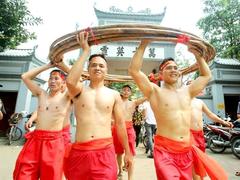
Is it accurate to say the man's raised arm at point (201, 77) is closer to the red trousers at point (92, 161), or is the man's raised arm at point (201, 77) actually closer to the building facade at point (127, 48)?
the red trousers at point (92, 161)

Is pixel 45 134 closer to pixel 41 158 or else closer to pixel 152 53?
pixel 41 158

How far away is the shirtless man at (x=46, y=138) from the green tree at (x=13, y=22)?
7.99 metres

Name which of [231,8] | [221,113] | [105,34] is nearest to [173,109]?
[105,34]

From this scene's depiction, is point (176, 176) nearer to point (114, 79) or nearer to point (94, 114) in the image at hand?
point (94, 114)

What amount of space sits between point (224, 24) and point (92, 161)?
1737 cm

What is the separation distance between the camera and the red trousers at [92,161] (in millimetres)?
2389

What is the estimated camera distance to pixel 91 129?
254 cm

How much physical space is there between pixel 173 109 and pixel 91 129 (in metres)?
0.90

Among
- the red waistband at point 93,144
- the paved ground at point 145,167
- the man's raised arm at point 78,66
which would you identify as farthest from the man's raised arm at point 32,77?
the paved ground at point 145,167

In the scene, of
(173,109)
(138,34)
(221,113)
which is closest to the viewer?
(138,34)

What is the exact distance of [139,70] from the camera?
2.72m

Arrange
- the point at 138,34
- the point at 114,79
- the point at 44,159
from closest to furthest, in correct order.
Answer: the point at 138,34, the point at 44,159, the point at 114,79

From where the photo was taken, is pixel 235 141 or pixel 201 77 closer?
pixel 201 77

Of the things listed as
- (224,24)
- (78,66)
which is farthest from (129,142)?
(224,24)
